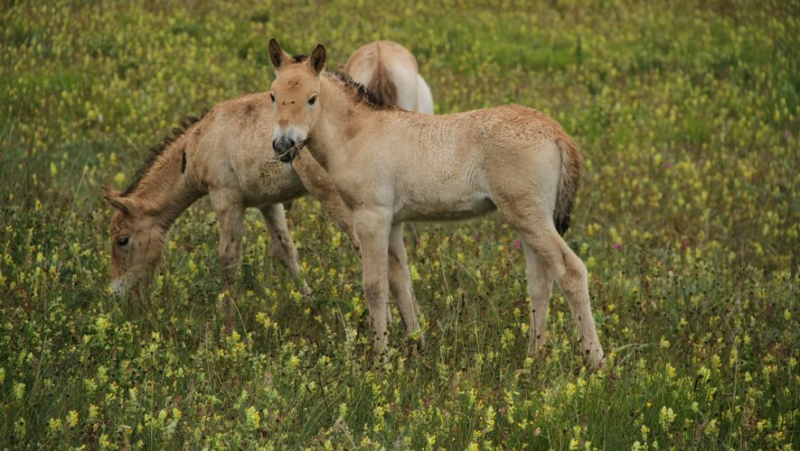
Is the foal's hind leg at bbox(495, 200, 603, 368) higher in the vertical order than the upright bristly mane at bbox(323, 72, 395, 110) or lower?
lower

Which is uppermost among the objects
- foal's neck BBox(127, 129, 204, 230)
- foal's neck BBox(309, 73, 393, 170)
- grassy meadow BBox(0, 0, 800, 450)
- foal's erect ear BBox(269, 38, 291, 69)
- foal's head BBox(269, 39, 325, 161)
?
foal's erect ear BBox(269, 38, 291, 69)

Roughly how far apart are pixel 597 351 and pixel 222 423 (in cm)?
253

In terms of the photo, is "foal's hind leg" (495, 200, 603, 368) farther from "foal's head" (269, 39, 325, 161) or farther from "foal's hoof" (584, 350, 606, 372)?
"foal's head" (269, 39, 325, 161)

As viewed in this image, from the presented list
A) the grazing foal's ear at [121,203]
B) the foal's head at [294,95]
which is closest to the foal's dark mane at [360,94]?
the foal's head at [294,95]

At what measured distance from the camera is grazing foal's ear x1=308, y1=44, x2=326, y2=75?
275 inches

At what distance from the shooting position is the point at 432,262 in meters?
9.09

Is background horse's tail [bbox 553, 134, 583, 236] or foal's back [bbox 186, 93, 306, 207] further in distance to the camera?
foal's back [bbox 186, 93, 306, 207]

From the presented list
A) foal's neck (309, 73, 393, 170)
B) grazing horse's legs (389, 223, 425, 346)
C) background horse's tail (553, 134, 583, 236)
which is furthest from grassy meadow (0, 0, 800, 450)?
foal's neck (309, 73, 393, 170)

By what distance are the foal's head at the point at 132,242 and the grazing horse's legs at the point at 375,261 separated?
2151mm

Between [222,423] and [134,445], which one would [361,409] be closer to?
[222,423]

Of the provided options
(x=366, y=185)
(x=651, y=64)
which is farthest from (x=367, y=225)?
(x=651, y=64)

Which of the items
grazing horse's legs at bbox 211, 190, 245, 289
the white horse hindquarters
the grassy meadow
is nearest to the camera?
the grassy meadow

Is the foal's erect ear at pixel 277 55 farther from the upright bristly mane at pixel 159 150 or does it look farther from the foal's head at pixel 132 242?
the foal's head at pixel 132 242

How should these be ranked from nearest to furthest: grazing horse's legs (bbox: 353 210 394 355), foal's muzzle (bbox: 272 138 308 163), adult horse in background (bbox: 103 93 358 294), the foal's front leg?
foal's muzzle (bbox: 272 138 308 163) < grazing horse's legs (bbox: 353 210 394 355) < the foal's front leg < adult horse in background (bbox: 103 93 358 294)
